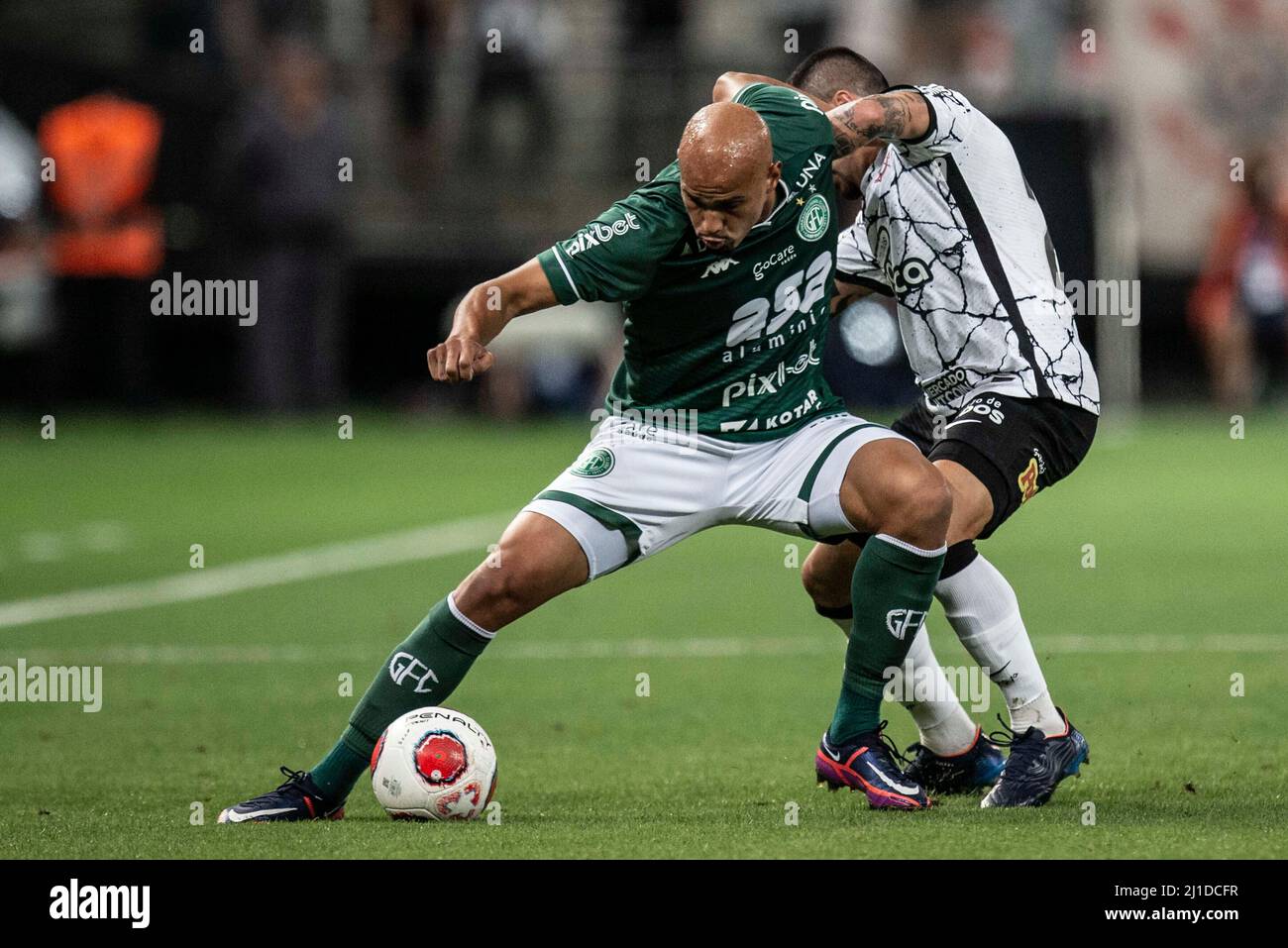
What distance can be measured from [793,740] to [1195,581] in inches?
182

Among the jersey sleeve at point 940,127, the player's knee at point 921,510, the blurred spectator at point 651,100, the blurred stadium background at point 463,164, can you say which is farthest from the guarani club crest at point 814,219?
the blurred spectator at point 651,100

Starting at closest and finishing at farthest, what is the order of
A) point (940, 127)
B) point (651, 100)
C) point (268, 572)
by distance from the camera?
point (940, 127), point (268, 572), point (651, 100)

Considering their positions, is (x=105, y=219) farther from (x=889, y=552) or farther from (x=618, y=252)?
(x=889, y=552)

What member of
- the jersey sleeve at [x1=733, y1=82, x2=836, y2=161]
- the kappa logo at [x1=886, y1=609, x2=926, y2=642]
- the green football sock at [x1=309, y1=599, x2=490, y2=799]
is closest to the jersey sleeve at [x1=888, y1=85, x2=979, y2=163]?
the jersey sleeve at [x1=733, y1=82, x2=836, y2=161]

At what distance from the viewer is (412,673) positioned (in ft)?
19.6

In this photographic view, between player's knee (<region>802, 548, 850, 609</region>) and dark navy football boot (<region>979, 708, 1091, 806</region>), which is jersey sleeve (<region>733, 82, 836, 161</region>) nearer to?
player's knee (<region>802, 548, 850, 609</region>)

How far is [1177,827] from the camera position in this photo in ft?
18.2

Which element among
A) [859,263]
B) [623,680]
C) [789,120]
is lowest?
[623,680]

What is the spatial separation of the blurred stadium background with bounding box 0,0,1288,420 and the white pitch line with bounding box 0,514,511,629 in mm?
7854

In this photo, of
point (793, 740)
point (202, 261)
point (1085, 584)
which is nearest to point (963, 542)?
point (793, 740)

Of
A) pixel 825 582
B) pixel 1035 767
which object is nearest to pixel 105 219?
pixel 825 582

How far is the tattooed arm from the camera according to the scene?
5.96 m

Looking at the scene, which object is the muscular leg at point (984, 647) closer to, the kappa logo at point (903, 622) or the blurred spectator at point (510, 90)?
the kappa logo at point (903, 622)

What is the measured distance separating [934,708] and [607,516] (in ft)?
3.65
